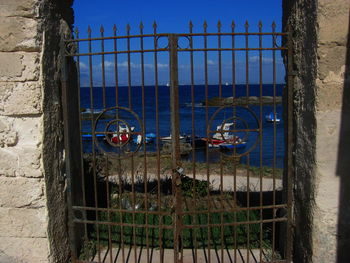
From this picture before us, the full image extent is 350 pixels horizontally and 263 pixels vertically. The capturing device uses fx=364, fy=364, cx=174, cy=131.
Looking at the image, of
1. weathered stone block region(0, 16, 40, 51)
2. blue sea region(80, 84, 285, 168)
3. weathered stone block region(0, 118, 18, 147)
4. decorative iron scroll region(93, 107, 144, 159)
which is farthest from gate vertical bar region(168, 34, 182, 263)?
weathered stone block region(0, 118, 18, 147)

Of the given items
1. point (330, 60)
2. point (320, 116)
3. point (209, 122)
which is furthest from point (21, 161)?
point (330, 60)

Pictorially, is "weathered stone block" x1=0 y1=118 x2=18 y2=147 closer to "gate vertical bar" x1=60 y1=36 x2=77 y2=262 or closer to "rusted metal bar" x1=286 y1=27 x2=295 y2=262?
"gate vertical bar" x1=60 y1=36 x2=77 y2=262

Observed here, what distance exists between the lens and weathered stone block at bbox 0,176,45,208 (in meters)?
3.39

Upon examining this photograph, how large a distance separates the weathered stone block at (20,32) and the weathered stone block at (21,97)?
33 centimetres

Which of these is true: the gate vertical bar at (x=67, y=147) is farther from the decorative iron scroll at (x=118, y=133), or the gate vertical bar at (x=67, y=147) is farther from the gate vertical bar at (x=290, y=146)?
the gate vertical bar at (x=290, y=146)

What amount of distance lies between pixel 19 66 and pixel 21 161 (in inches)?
34.3

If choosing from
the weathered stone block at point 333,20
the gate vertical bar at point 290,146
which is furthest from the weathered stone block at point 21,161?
the weathered stone block at point 333,20

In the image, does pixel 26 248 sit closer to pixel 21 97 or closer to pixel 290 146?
pixel 21 97

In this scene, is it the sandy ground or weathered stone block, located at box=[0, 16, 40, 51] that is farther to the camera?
the sandy ground

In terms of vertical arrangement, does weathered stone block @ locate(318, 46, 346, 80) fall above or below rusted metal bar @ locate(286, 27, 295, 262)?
above

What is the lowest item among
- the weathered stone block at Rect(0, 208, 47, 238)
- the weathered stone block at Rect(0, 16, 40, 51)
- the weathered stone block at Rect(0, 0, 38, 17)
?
the weathered stone block at Rect(0, 208, 47, 238)

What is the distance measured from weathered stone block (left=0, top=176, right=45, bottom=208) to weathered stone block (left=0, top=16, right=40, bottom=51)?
3.99 feet

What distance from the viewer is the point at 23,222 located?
345cm

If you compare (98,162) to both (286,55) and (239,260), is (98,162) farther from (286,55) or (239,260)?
(286,55)
